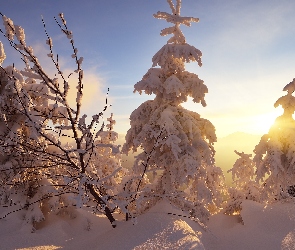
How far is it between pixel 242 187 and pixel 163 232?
906 centimetres

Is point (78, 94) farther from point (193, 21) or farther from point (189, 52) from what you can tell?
point (193, 21)

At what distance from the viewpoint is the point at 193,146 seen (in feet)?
34.9

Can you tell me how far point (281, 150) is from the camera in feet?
37.1

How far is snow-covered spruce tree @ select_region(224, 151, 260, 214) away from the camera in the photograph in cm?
1302

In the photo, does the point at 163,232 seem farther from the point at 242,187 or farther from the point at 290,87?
the point at 242,187

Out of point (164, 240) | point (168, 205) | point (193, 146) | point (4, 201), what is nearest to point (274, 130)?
point (193, 146)

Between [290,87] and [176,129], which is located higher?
[290,87]

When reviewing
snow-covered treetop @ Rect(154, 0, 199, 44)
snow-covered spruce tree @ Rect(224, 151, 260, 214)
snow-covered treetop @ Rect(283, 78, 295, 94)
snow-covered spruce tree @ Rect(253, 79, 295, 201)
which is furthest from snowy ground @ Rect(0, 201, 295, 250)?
snow-covered treetop @ Rect(154, 0, 199, 44)

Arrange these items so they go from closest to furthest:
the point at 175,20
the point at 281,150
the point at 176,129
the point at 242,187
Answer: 1. the point at 176,129
2. the point at 175,20
3. the point at 281,150
4. the point at 242,187

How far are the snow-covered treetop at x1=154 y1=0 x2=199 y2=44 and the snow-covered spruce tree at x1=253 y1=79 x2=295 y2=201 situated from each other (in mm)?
4899

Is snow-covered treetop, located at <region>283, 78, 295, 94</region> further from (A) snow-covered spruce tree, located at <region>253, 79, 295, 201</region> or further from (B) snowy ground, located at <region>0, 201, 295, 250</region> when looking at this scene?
(B) snowy ground, located at <region>0, 201, 295, 250</region>

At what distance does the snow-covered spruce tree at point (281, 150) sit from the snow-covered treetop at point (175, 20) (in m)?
4.90

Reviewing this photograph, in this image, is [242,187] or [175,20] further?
[242,187]

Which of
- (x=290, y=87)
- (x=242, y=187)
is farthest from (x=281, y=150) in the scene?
(x=242, y=187)
